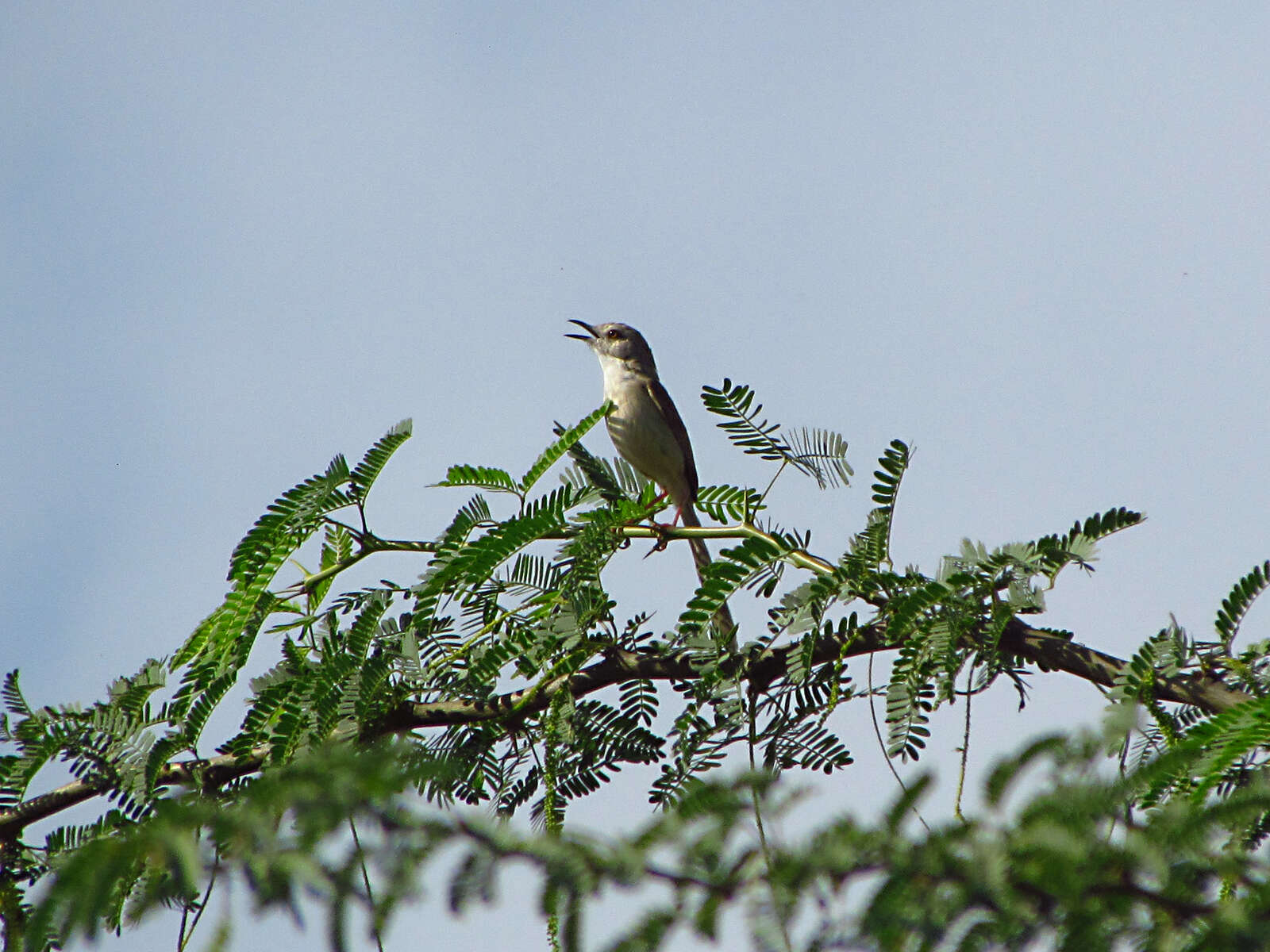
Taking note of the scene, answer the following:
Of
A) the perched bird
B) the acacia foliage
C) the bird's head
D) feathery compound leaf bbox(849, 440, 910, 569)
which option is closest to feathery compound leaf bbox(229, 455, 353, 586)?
the acacia foliage

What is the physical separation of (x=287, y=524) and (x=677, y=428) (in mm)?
4427

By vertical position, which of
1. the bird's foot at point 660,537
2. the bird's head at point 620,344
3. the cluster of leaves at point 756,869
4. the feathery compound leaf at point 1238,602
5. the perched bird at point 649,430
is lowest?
the cluster of leaves at point 756,869

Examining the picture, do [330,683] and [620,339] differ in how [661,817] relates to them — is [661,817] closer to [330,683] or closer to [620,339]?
[330,683]

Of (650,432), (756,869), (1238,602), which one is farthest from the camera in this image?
(650,432)

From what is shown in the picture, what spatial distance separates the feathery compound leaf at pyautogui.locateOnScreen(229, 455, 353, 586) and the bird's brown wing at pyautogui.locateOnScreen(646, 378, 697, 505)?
13.8 ft

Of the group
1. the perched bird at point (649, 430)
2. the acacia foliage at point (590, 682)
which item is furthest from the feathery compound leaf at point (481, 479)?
the perched bird at point (649, 430)

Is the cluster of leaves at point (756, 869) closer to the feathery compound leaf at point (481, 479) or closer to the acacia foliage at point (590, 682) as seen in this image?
the acacia foliage at point (590, 682)

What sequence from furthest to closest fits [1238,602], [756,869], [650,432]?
[650,432] < [1238,602] < [756,869]

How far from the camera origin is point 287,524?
3.54 m

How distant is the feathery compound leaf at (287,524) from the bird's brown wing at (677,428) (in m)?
4.21

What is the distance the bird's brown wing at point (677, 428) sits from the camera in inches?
304

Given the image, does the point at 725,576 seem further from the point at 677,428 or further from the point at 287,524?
the point at 677,428

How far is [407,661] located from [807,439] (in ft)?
4.60

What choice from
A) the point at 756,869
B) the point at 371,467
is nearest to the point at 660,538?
the point at 371,467
